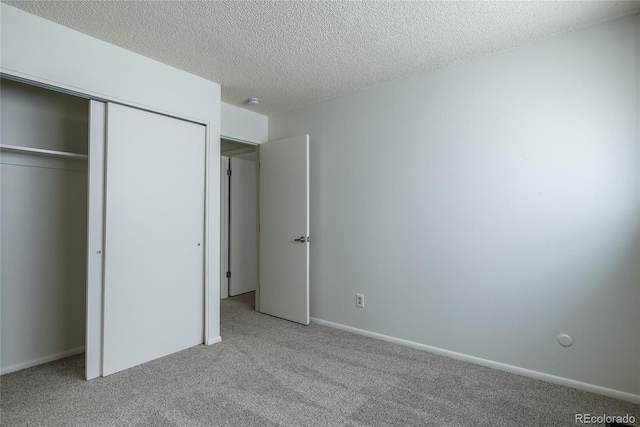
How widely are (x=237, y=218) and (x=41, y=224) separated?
2581 mm

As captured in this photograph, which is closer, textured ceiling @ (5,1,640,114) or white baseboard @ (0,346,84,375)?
textured ceiling @ (5,1,640,114)

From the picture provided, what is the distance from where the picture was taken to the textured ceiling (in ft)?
6.81

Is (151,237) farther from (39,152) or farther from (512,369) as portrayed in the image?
(512,369)

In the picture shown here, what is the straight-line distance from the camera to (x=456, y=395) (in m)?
2.23

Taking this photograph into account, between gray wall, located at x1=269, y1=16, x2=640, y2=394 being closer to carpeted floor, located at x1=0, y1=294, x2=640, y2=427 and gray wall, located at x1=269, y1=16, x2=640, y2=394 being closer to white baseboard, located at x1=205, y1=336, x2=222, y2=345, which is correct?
carpeted floor, located at x1=0, y1=294, x2=640, y2=427

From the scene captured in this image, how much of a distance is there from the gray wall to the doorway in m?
2.00

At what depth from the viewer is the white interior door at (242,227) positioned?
16.6ft

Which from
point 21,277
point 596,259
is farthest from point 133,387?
point 596,259

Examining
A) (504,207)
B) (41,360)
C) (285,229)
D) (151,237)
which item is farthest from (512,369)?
(41,360)

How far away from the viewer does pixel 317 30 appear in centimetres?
233

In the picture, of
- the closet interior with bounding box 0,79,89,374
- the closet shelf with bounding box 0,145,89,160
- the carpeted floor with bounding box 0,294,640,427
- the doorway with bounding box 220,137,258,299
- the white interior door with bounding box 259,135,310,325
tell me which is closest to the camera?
the carpeted floor with bounding box 0,294,640,427

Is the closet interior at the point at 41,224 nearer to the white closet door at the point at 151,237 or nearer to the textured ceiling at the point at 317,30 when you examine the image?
the white closet door at the point at 151,237

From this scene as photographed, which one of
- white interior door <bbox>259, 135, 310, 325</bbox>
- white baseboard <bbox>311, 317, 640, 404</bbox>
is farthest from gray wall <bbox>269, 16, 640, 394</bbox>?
white interior door <bbox>259, 135, 310, 325</bbox>

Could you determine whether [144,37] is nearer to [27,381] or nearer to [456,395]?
→ [27,381]
